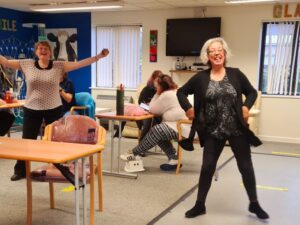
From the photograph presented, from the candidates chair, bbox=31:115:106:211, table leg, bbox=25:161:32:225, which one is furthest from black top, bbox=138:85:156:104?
table leg, bbox=25:161:32:225

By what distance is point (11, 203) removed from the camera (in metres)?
3.14

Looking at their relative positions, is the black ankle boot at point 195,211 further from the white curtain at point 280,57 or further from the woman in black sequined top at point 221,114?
the white curtain at point 280,57

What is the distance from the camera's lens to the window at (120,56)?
7.18m

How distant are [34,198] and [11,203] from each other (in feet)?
0.68

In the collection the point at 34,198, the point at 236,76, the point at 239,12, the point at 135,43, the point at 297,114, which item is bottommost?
the point at 34,198

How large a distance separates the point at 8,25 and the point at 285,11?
5.09 meters

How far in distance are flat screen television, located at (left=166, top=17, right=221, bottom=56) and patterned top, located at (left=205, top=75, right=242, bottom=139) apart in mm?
3713

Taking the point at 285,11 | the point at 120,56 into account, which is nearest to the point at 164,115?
the point at 285,11

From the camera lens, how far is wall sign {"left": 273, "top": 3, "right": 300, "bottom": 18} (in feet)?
18.9

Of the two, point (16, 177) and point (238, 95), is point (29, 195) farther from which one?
point (238, 95)

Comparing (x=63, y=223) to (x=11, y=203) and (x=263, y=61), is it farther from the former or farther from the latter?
(x=263, y=61)

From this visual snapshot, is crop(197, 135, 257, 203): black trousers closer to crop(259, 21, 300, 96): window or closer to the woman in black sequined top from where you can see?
the woman in black sequined top

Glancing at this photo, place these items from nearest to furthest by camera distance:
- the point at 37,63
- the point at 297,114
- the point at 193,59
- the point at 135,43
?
1. the point at 37,63
2. the point at 297,114
3. the point at 193,59
4. the point at 135,43

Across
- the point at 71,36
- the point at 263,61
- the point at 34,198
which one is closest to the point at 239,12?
the point at 263,61
